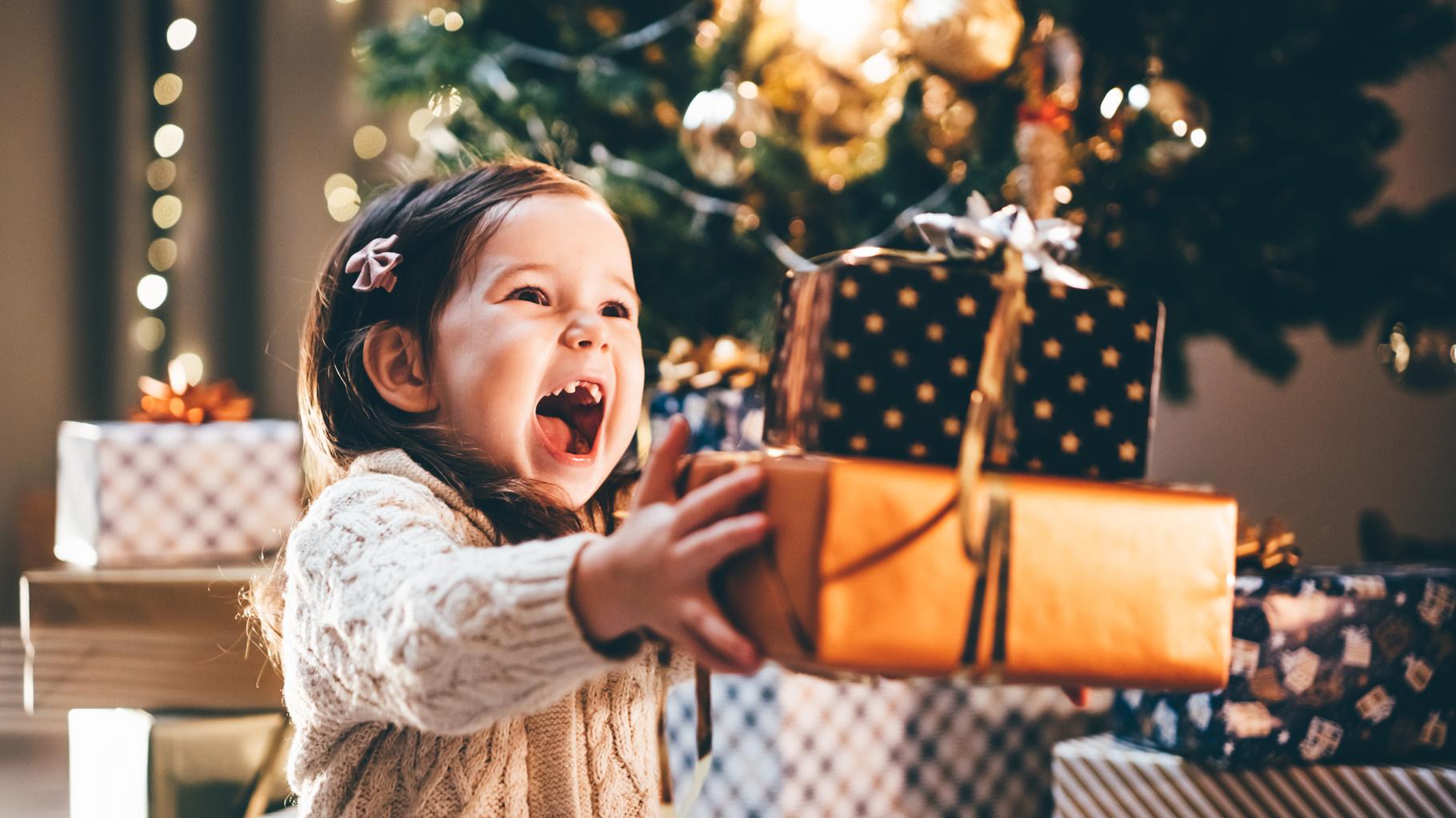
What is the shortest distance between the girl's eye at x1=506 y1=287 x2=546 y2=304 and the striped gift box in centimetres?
83

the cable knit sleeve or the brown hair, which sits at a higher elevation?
the brown hair

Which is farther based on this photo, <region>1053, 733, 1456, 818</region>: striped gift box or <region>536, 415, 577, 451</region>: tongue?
<region>1053, 733, 1456, 818</region>: striped gift box

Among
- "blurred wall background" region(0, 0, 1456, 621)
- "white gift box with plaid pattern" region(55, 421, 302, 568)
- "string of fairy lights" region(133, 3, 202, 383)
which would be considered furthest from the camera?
"string of fairy lights" region(133, 3, 202, 383)

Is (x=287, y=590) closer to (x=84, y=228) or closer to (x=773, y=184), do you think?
(x=773, y=184)

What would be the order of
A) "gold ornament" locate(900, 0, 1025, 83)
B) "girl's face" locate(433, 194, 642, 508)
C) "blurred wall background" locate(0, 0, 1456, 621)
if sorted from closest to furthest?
"girl's face" locate(433, 194, 642, 508) < "gold ornament" locate(900, 0, 1025, 83) < "blurred wall background" locate(0, 0, 1456, 621)

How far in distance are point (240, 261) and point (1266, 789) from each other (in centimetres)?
214

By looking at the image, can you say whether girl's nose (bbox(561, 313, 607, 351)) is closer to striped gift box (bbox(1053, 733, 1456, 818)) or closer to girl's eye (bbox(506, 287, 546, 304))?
girl's eye (bbox(506, 287, 546, 304))

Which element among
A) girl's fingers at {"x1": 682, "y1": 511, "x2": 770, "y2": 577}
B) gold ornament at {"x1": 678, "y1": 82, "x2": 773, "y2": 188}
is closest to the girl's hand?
girl's fingers at {"x1": 682, "y1": 511, "x2": 770, "y2": 577}

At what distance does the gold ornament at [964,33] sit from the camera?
1.23 meters

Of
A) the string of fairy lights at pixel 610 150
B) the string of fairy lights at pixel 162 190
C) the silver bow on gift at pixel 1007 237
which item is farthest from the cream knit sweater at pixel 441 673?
the string of fairy lights at pixel 162 190

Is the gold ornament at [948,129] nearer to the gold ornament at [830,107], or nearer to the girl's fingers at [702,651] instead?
the gold ornament at [830,107]

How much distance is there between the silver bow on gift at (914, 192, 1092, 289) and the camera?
0.56 m

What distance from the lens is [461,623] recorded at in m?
0.48

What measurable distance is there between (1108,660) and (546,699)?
10.1 inches
